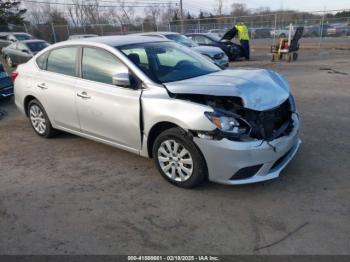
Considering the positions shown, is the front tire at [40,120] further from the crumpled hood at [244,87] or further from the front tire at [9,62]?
the front tire at [9,62]

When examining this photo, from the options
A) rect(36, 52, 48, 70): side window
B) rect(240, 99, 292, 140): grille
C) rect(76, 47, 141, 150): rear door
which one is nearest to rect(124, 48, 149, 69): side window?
rect(76, 47, 141, 150): rear door

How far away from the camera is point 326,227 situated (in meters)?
3.18

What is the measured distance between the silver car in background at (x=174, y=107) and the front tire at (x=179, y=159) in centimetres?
1

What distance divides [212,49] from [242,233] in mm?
10584

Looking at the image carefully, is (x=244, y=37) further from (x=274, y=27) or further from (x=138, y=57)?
(x=138, y=57)

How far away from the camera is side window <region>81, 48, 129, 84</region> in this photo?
4.40 m

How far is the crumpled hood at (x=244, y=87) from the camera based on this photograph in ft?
12.5

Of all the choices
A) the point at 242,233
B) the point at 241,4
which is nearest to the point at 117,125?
the point at 242,233

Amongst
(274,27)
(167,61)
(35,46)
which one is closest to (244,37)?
(274,27)

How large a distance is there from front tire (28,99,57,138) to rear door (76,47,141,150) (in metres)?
1.06

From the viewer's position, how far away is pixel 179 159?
3891 mm

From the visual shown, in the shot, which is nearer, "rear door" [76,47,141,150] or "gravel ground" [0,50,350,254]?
"gravel ground" [0,50,350,254]

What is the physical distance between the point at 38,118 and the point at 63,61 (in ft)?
4.03

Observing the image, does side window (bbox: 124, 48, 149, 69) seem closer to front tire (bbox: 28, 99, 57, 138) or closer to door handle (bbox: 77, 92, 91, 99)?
door handle (bbox: 77, 92, 91, 99)
